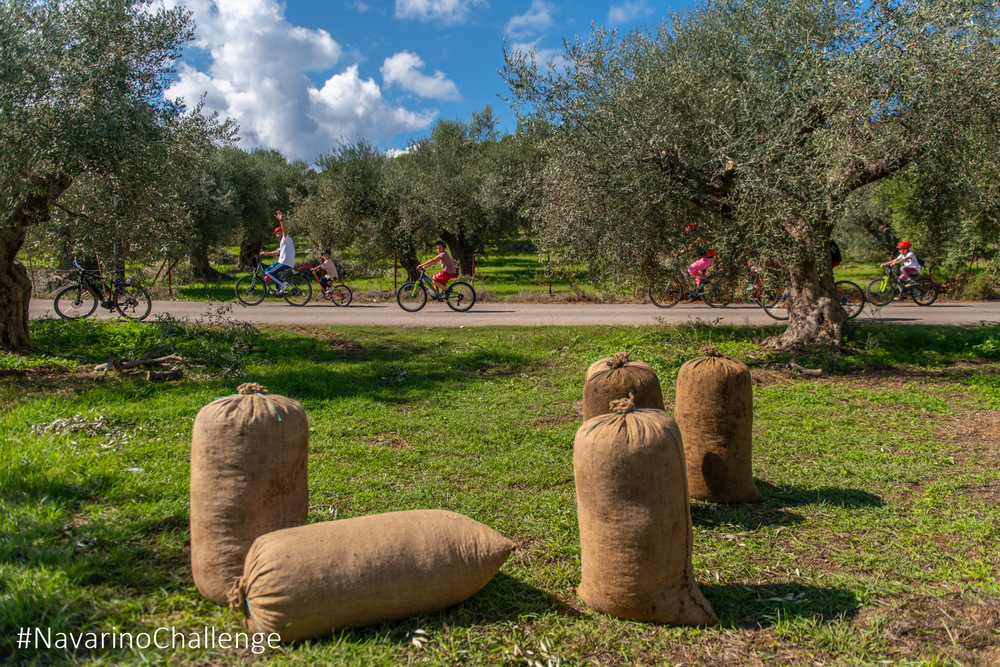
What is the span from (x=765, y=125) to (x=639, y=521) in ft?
23.4

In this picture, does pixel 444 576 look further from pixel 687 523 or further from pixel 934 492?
pixel 934 492

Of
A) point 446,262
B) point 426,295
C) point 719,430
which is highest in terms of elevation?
point 446,262

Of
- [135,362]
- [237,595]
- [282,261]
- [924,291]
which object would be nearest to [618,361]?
[237,595]

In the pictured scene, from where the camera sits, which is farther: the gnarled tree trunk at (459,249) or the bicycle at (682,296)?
the gnarled tree trunk at (459,249)

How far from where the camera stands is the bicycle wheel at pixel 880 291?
17.3m

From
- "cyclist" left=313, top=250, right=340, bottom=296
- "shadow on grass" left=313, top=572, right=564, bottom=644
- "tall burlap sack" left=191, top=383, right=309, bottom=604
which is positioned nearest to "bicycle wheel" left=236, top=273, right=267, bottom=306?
"cyclist" left=313, top=250, right=340, bottom=296

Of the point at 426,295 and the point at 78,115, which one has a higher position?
the point at 78,115

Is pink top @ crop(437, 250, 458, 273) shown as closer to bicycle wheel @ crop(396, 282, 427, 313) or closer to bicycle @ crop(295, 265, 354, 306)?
Result: bicycle wheel @ crop(396, 282, 427, 313)

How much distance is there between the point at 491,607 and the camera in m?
3.29

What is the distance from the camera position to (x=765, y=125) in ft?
27.7

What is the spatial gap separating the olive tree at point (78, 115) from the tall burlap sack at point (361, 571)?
708 centimetres

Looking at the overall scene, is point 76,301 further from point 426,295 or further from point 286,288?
point 426,295

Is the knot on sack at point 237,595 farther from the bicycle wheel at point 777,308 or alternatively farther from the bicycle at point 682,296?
the bicycle wheel at point 777,308

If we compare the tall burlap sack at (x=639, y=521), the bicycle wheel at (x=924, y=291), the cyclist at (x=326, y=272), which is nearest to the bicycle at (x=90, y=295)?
the cyclist at (x=326, y=272)
